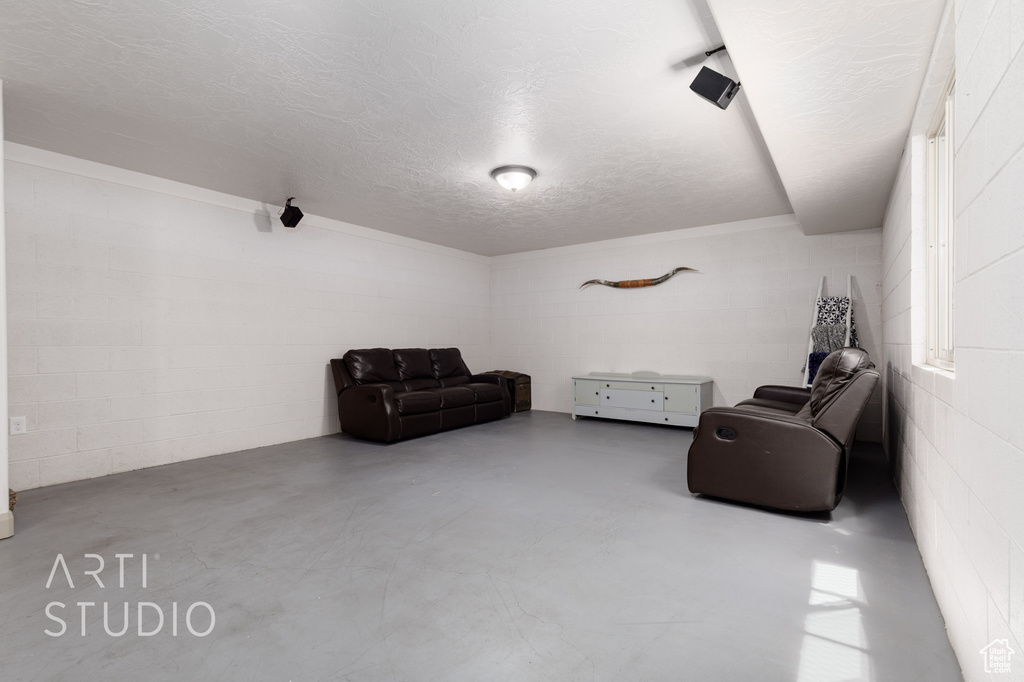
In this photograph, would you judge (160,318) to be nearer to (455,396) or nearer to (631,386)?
(455,396)

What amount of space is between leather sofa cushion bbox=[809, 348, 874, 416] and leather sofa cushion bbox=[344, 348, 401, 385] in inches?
163

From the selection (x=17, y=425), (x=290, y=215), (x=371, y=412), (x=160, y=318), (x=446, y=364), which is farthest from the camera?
(x=446, y=364)

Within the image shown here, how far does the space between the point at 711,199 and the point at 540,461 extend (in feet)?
9.86

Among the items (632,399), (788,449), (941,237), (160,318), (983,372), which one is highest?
(941,237)

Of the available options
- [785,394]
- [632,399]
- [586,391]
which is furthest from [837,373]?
[586,391]

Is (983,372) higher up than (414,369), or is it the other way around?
(983,372)

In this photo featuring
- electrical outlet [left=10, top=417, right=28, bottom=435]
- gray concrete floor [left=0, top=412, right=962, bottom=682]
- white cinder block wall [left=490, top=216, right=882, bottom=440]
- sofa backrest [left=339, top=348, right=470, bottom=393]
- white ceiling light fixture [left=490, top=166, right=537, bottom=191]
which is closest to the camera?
gray concrete floor [left=0, top=412, right=962, bottom=682]

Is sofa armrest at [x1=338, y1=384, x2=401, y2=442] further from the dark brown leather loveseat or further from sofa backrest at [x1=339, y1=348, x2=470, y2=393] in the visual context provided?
sofa backrest at [x1=339, y1=348, x2=470, y2=393]

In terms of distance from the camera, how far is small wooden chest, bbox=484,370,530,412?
6.89 m

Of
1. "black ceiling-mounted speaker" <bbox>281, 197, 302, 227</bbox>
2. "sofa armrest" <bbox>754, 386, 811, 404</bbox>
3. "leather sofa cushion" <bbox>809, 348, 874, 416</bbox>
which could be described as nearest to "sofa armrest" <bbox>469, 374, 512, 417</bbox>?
"black ceiling-mounted speaker" <bbox>281, 197, 302, 227</bbox>

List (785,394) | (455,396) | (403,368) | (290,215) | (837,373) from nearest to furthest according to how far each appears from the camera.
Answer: (837,373), (785,394), (290,215), (455,396), (403,368)

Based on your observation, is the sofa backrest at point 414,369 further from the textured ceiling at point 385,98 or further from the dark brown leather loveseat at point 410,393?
the textured ceiling at point 385,98

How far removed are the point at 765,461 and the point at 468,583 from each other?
1.90 meters

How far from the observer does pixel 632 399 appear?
5973 mm
